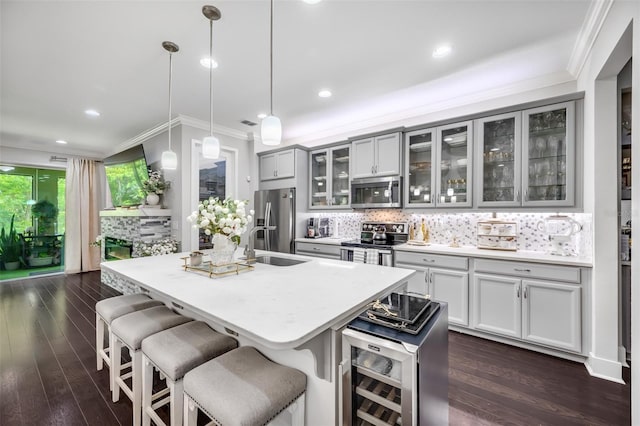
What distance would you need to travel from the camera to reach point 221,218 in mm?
1784

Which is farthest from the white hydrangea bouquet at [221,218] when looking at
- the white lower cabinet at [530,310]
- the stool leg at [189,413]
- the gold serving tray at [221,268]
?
the white lower cabinet at [530,310]

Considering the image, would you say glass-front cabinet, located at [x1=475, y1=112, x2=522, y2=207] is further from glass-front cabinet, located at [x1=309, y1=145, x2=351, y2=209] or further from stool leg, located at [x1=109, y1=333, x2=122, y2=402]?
stool leg, located at [x1=109, y1=333, x2=122, y2=402]

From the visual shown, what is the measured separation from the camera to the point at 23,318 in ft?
10.8

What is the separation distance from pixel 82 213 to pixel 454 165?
7297 millimetres

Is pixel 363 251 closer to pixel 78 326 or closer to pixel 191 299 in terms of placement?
pixel 191 299

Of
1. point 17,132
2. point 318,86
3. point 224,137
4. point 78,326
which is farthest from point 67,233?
point 318,86

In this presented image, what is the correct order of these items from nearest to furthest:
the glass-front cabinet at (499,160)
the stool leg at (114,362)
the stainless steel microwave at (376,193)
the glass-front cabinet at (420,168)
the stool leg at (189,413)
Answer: the stool leg at (189,413) → the stool leg at (114,362) → the glass-front cabinet at (499,160) → the glass-front cabinet at (420,168) → the stainless steel microwave at (376,193)

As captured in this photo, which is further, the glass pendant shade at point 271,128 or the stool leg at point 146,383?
the glass pendant shade at point 271,128

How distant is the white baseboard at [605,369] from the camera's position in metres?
2.02

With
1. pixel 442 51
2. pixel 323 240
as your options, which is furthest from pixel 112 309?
pixel 442 51

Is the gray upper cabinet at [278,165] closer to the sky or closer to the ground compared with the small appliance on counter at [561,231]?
closer to the sky

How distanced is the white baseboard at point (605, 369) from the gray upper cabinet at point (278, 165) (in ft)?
12.7

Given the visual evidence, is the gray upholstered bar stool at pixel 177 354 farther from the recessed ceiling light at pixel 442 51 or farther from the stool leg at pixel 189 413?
the recessed ceiling light at pixel 442 51

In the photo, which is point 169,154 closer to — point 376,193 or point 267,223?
point 267,223
